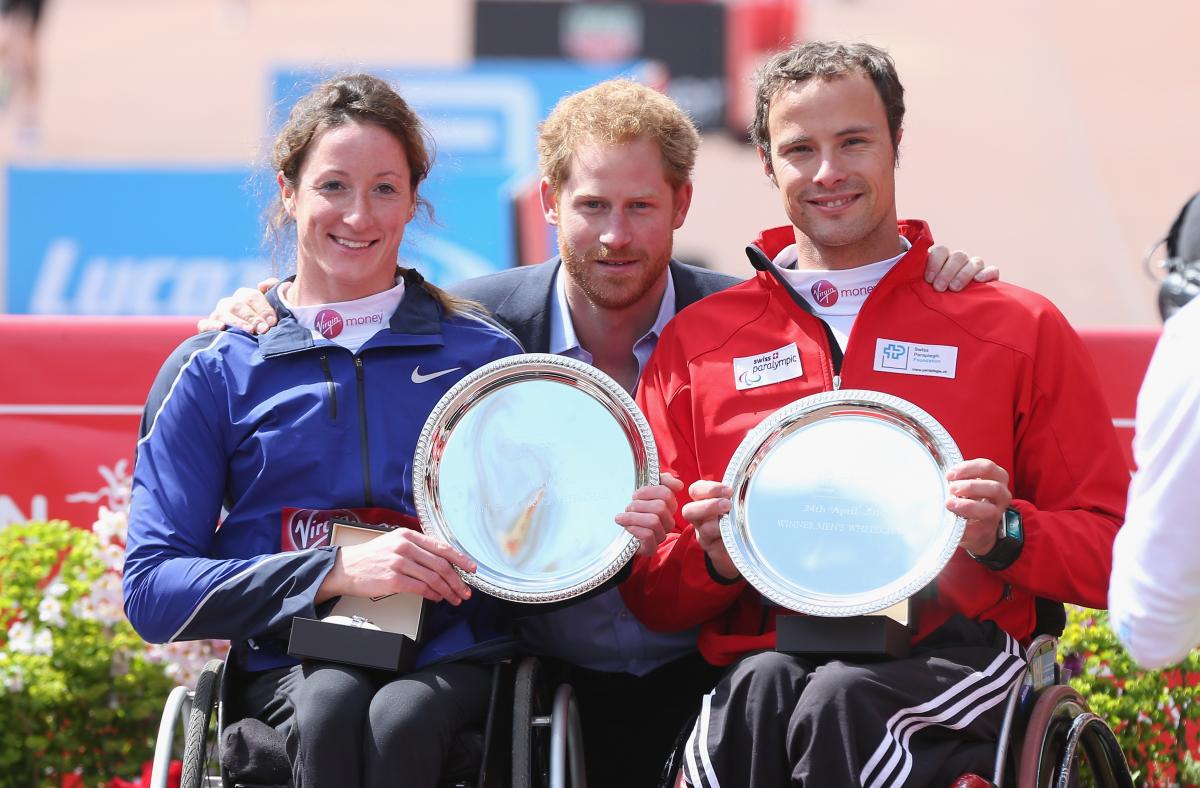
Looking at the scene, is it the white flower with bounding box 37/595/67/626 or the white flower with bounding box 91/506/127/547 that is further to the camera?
the white flower with bounding box 91/506/127/547

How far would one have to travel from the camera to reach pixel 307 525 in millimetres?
3184

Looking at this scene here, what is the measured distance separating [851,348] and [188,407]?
141 centimetres

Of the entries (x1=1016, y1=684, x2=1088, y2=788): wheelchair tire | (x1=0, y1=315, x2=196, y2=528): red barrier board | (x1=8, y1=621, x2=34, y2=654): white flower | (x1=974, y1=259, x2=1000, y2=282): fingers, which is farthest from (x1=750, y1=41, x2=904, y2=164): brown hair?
(x1=8, y1=621, x2=34, y2=654): white flower

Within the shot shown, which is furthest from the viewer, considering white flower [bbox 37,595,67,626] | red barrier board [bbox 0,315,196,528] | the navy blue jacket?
Answer: red barrier board [bbox 0,315,196,528]

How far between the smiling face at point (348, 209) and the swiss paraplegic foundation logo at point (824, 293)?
956 millimetres

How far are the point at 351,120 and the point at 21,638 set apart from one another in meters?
1.69

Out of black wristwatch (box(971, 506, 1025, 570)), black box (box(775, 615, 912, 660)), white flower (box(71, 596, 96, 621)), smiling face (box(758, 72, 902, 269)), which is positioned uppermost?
smiling face (box(758, 72, 902, 269))

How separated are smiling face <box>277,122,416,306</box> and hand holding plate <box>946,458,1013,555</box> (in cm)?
136

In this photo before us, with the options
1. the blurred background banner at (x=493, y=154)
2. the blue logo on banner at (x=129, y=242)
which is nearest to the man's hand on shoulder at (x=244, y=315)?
the blurred background banner at (x=493, y=154)

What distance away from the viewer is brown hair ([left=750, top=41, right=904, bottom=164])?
344 cm

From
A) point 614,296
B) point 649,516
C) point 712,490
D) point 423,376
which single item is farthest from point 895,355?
point 423,376

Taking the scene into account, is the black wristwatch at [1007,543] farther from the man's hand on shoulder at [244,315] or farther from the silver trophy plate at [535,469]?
the man's hand on shoulder at [244,315]

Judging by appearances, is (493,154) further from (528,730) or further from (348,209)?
(528,730)

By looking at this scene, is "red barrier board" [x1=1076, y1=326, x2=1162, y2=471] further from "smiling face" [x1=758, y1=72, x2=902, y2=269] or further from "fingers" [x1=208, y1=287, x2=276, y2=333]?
"fingers" [x1=208, y1=287, x2=276, y2=333]
